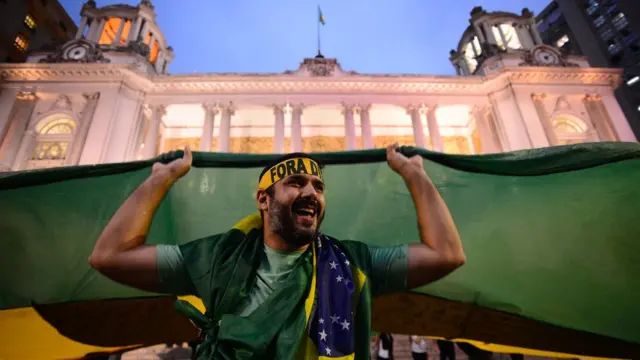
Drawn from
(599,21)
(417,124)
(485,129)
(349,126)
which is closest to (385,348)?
(349,126)

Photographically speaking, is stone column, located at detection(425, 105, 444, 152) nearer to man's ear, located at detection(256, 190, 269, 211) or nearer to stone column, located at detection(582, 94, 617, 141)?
stone column, located at detection(582, 94, 617, 141)

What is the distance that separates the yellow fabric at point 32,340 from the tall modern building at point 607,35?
153 ft

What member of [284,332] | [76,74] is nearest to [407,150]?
[284,332]

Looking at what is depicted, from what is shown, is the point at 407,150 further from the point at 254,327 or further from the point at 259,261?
the point at 254,327

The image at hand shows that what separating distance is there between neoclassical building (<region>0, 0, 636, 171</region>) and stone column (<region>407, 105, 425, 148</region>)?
0.37 ft

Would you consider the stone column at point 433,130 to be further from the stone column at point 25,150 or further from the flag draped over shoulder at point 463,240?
the stone column at point 25,150

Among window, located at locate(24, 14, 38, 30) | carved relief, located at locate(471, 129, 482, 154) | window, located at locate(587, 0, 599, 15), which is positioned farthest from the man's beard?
window, located at locate(587, 0, 599, 15)

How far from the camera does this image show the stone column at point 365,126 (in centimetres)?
2409

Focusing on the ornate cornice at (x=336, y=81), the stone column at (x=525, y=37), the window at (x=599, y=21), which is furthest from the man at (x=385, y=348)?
the window at (x=599, y=21)

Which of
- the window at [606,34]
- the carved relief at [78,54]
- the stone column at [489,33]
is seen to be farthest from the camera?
the window at [606,34]

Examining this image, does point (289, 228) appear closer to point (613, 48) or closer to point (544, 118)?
point (544, 118)

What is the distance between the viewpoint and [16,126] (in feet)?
72.1

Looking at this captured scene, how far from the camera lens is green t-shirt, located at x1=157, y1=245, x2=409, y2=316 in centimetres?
241

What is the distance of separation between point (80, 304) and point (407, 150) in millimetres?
3730
